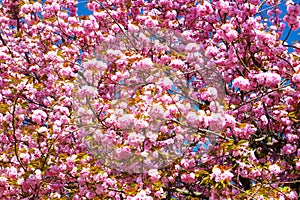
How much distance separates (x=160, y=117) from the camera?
17.1ft

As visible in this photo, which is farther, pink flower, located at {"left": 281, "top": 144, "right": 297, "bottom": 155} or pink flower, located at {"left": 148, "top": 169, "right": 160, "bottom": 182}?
pink flower, located at {"left": 281, "top": 144, "right": 297, "bottom": 155}

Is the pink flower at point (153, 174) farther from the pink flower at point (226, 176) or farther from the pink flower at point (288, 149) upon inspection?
the pink flower at point (288, 149)

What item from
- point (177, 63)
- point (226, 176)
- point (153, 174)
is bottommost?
point (226, 176)

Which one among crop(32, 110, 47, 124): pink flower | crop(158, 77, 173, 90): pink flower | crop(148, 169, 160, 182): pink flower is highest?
crop(32, 110, 47, 124): pink flower

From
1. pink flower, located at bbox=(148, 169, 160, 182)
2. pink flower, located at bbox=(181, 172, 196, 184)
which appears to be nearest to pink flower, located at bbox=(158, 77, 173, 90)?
pink flower, located at bbox=(148, 169, 160, 182)

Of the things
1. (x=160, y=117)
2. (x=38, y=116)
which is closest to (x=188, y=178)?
(x=160, y=117)

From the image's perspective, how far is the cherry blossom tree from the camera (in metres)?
5.26

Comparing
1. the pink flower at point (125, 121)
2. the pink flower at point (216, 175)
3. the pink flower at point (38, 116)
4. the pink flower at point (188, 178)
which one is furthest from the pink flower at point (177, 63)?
the pink flower at point (38, 116)

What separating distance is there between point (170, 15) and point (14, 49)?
323 centimetres

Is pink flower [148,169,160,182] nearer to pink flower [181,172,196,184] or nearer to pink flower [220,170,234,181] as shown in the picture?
pink flower [181,172,196,184]

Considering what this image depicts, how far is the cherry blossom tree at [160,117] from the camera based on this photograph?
526 cm

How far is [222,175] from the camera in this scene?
503 cm

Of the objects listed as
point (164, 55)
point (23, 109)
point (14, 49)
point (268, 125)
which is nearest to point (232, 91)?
point (268, 125)

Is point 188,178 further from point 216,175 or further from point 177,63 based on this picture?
point 177,63
